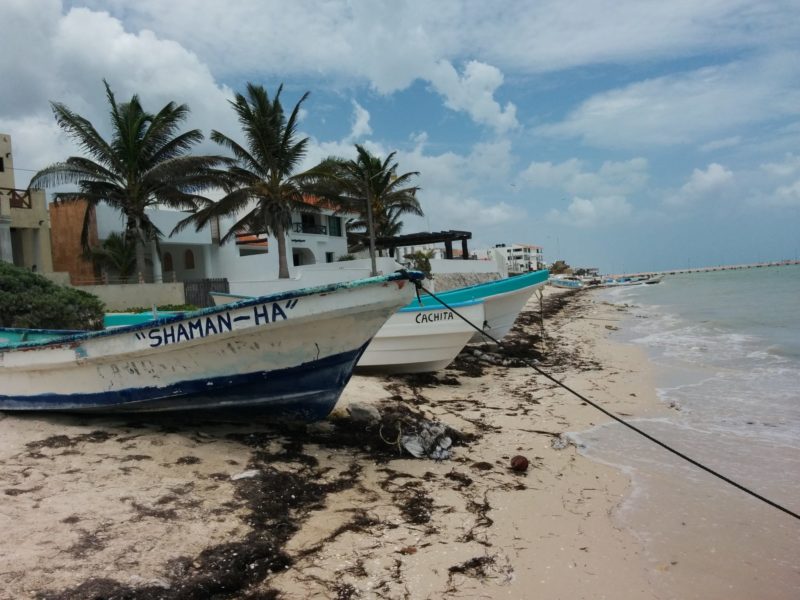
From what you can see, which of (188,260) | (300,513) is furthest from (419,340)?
(188,260)

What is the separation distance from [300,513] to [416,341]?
5.77 meters

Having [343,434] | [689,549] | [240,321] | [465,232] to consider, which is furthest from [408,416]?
[465,232]

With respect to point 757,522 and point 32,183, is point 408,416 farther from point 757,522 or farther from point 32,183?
point 32,183

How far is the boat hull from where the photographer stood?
9.59 m

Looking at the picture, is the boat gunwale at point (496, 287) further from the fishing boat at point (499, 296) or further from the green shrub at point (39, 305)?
the green shrub at point (39, 305)

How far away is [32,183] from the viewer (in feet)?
56.5

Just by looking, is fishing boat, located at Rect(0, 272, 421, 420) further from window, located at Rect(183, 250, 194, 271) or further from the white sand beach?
window, located at Rect(183, 250, 194, 271)

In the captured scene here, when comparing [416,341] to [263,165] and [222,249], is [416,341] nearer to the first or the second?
[263,165]

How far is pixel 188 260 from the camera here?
1073 inches

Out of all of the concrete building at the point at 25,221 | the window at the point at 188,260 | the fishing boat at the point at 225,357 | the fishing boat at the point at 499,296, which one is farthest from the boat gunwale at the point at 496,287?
the window at the point at 188,260

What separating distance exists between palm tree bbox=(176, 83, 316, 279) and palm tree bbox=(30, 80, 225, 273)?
5.15ft

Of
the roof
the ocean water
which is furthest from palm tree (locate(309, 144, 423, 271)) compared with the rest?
the ocean water

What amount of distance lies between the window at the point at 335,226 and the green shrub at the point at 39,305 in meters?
23.0

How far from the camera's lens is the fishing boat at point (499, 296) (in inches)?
498
